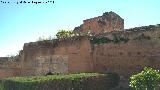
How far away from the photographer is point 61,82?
11391mm

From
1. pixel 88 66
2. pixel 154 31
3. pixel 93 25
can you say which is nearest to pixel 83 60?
pixel 88 66

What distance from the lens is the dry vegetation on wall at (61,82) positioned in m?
10.6

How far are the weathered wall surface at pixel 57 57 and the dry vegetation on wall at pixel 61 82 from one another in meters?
2.94

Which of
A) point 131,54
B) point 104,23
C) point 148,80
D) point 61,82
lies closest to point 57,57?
point 131,54

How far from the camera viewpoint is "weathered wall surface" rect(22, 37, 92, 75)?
1711 centimetres

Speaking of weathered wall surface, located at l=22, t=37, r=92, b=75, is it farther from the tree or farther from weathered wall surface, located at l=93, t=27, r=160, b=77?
the tree

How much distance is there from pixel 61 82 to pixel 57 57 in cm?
699

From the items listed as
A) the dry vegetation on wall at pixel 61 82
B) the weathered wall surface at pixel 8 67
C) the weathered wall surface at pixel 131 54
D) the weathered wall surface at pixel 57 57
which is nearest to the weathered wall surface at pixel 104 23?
the weathered wall surface at pixel 57 57

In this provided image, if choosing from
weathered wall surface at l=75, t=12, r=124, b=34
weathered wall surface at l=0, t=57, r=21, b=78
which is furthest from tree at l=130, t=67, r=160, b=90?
weathered wall surface at l=75, t=12, r=124, b=34

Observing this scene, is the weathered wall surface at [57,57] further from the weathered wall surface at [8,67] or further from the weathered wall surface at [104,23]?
the weathered wall surface at [104,23]

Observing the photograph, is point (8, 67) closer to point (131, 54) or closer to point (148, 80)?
point (131, 54)

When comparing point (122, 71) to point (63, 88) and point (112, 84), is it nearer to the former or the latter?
point (112, 84)

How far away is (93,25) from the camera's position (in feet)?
78.4

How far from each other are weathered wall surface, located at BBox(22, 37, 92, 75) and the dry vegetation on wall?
2938mm
